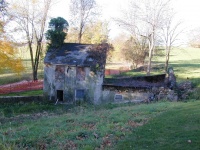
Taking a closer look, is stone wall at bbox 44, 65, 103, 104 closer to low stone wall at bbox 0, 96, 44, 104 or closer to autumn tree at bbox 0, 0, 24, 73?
low stone wall at bbox 0, 96, 44, 104

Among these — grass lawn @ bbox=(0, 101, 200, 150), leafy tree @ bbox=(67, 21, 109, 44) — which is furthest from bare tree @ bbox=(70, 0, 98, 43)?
grass lawn @ bbox=(0, 101, 200, 150)

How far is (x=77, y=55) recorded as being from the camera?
2959 cm

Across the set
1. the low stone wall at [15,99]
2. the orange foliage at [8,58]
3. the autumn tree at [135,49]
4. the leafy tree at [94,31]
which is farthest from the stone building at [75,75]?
the leafy tree at [94,31]

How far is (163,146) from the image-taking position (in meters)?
7.51

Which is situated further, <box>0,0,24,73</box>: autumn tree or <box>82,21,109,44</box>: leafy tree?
<box>82,21,109,44</box>: leafy tree

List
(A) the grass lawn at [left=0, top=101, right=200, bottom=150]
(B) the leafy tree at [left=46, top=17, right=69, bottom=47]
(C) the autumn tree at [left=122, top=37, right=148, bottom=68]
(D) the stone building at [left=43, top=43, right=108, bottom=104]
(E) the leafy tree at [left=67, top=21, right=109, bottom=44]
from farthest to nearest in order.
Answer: (E) the leafy tree at [left=67, top=21, right=109, bottom=44] → (C) the autumn tree at [left=122, top=37, right=148, bottom=68] → (B) the leafy tree at [left=46, top=17, right=69, bottom=47] → (D) the stone building at [left=43, top=43, right=108, bottom=104] → (A) the grass lawn at [left=0, top=101, right=200, bottom=150]

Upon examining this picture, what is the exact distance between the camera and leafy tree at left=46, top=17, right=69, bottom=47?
30998mm

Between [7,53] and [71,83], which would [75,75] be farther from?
[7,53]

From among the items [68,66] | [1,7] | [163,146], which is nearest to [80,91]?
[68,66]

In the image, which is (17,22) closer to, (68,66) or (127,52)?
(68,66)

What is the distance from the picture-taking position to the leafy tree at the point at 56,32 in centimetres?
3100

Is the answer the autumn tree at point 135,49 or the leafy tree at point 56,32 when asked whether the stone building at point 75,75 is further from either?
the autumn tree at point 135,49

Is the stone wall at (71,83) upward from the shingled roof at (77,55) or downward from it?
downward

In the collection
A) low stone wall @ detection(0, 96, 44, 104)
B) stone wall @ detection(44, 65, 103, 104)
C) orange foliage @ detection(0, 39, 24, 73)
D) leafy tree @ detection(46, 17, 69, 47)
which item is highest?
leafy tree @ detection(46, 17, 69, 47)
